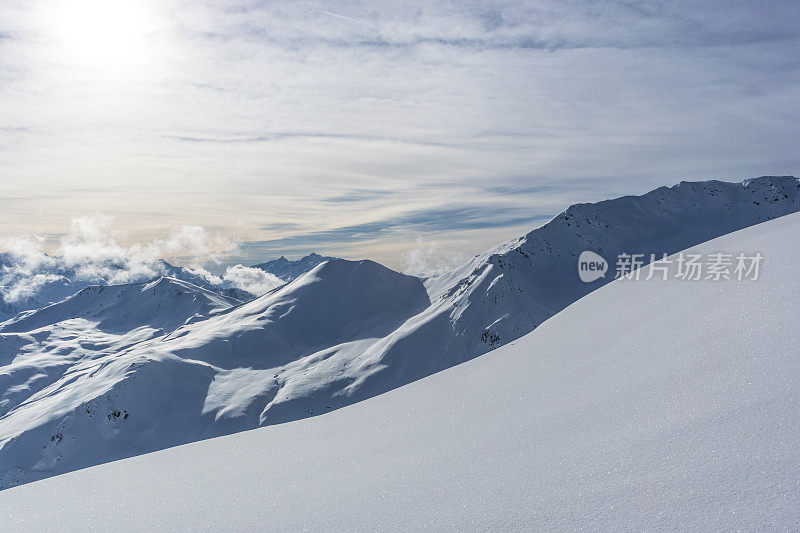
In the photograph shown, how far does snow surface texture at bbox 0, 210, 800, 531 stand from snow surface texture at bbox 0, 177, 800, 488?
102117 mm

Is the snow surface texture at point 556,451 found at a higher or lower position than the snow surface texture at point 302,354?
higher

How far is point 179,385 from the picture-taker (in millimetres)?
116500

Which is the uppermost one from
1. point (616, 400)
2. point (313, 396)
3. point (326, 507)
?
point (616, 400)

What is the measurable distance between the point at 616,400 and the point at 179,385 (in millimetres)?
127497

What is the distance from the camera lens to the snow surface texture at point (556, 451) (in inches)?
148

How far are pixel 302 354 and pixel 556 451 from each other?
14802 cm

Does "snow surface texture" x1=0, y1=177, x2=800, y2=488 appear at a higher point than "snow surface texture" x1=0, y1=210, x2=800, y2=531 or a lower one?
lower

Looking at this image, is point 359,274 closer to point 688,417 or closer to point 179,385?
point 179,385

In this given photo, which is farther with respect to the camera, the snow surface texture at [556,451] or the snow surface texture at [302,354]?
the snow surface texture at [302,354]

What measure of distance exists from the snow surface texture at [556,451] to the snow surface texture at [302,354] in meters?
102

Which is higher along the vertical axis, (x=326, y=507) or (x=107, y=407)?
(x=326, y=507)

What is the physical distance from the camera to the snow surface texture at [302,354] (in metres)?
104

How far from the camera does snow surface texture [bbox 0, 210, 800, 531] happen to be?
12.3 ft

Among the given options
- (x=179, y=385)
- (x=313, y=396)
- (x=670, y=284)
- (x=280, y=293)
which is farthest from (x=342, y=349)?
(x=670, y=284)
